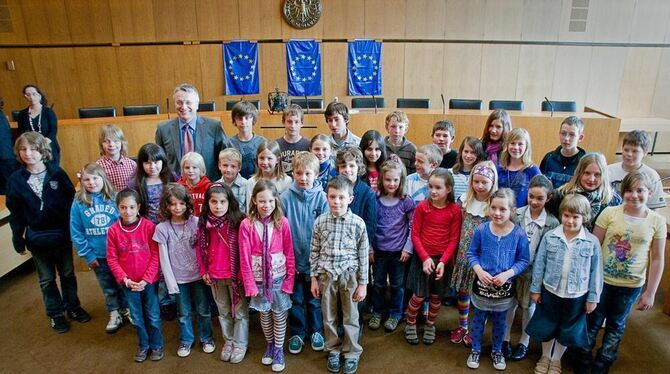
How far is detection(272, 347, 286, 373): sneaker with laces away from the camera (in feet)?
8.95

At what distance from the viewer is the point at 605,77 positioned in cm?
862

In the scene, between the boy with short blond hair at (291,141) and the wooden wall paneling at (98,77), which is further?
the wooden wall paneling at (98,77)

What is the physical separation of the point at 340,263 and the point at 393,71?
6.73 metres

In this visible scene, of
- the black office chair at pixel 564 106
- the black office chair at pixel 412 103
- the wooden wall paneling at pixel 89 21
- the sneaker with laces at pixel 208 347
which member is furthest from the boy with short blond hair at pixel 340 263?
the wooden wall paneling at pixel 89 21

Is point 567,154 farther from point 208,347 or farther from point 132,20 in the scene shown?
point 132,20

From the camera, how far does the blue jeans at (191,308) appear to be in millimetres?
2818

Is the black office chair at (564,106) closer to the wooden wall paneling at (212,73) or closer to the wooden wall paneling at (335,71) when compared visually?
the wooden wall paneling at (335,71)

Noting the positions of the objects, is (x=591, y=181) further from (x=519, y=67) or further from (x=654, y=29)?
(x=654, y=29)

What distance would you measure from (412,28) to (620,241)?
22.6 ft

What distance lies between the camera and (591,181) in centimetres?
258

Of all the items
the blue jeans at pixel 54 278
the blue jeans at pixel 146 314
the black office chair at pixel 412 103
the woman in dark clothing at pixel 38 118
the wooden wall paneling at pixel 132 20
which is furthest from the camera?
the wooden wall paneling at pixel 132 20

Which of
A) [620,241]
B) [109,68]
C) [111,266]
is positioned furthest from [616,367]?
[109,68]

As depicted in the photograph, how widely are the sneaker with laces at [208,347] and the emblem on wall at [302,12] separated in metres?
6.76

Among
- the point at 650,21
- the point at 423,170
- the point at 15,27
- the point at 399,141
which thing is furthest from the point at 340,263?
the point at 650,21
